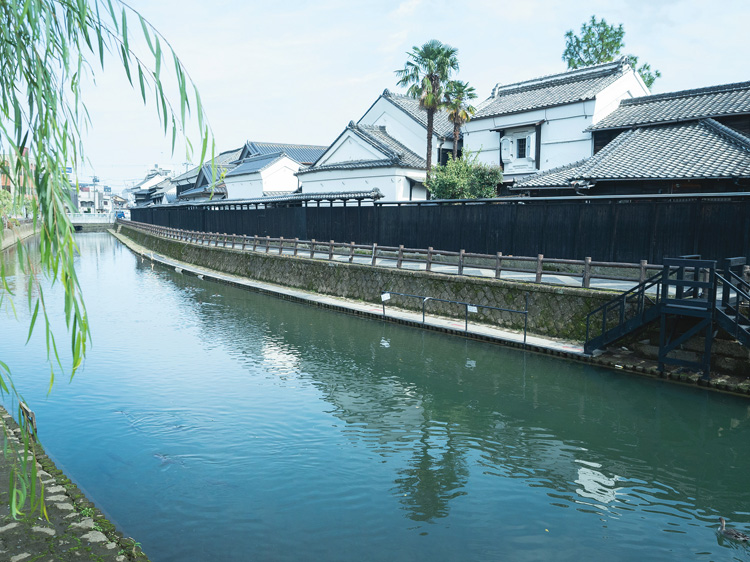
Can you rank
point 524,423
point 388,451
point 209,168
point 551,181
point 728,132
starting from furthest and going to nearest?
point 209,168
point 551,181
point 728,132
point 524,423
point 388,451

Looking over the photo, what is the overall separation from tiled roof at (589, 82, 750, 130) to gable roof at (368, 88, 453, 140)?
11.1m

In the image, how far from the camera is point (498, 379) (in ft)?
49.9

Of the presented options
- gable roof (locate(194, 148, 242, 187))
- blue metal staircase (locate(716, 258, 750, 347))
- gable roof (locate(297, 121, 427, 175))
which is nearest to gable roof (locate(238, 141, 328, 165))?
gable roof (locate(194, 148, 242, 187))

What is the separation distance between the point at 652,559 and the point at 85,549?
22.7 feet

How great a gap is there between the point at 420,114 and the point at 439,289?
22.7 meters

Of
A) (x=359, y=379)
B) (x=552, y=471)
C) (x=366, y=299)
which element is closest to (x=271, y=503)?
(x=552, y=471)

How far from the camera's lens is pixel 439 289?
21.7m

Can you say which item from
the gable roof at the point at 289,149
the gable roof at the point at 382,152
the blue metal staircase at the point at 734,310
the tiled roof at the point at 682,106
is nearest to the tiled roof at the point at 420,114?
the gable roof at the point at 382,152

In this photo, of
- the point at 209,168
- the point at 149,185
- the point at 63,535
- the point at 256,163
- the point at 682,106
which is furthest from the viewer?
the point at 149,185

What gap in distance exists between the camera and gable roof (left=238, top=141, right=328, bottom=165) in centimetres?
5888

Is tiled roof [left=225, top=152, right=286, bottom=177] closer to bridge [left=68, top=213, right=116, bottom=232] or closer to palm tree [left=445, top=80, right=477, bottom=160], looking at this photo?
palm tree [left=445, top=80, right=477, bottom=160]

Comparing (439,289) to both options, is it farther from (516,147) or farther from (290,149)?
(290,149)

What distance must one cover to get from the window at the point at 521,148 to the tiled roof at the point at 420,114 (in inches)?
216

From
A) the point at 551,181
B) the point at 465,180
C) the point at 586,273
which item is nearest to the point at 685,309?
the point at 586,273
